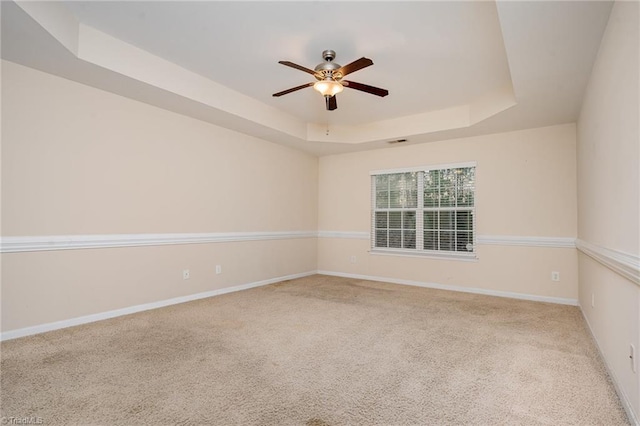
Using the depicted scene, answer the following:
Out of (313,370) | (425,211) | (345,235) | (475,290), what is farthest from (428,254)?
(313,370)

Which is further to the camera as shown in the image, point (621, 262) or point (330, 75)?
point (330, 75)

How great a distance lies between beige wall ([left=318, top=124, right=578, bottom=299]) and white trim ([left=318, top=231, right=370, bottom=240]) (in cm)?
12

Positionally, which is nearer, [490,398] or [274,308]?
[490,398]

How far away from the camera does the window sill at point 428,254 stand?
16.0ft

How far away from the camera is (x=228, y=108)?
13.0 ft

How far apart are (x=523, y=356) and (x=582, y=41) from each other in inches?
92.9

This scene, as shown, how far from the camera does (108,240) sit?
3.41 m

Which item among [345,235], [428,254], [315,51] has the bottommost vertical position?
[428,254]

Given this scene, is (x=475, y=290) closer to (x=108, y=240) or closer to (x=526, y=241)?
(x=526, y=241)

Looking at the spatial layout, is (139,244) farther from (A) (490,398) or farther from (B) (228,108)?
(A) (490,398)

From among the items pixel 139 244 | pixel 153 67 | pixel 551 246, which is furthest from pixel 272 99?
pixel 551 246

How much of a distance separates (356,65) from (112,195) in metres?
2.82

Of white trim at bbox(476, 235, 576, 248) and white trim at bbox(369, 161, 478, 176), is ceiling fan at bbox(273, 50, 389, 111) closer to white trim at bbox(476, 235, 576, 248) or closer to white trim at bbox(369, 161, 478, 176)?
white trim at bbox(369, 161, 478, 176)

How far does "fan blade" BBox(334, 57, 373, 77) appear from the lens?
101 inches
